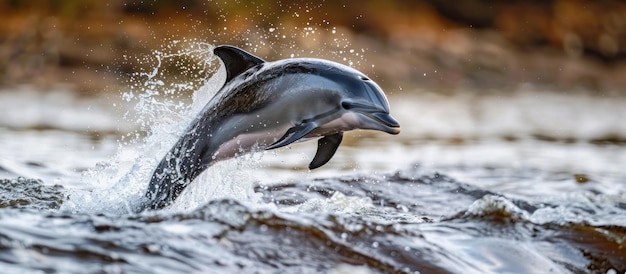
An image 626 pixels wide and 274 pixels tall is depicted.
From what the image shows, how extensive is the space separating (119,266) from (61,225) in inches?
25.8

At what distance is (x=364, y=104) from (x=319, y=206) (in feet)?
5.95

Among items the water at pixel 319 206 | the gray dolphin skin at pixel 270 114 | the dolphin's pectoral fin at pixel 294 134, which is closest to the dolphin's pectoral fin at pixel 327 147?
the gray dolphin skin at pixel 270 114

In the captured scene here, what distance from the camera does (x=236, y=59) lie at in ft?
19.7

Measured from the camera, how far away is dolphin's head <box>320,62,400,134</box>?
5.59 metres

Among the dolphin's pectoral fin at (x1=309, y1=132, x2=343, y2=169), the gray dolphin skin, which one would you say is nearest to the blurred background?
the gray dolphin skin

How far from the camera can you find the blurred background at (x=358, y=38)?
22875 mm

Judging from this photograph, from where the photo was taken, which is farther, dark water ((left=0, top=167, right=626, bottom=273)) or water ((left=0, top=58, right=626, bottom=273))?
water ((left=0, top=58, right=626, bottom=273))

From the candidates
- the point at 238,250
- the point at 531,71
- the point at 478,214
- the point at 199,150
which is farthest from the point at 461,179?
the point at 531,71

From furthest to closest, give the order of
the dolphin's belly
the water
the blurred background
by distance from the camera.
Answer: the blurred background → the dolphin's belly → the water

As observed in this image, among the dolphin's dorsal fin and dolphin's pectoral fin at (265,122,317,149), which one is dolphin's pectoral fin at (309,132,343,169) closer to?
dolphin's pectoral fin at (265,122,317,149)

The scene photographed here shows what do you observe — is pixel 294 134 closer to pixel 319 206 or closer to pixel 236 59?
pixel 236 59

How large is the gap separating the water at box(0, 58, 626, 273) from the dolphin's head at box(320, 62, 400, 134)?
51cm

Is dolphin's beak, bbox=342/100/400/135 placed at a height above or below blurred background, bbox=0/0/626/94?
below

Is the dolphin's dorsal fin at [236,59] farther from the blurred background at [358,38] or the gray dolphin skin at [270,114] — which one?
the blurred background at [358,38]
